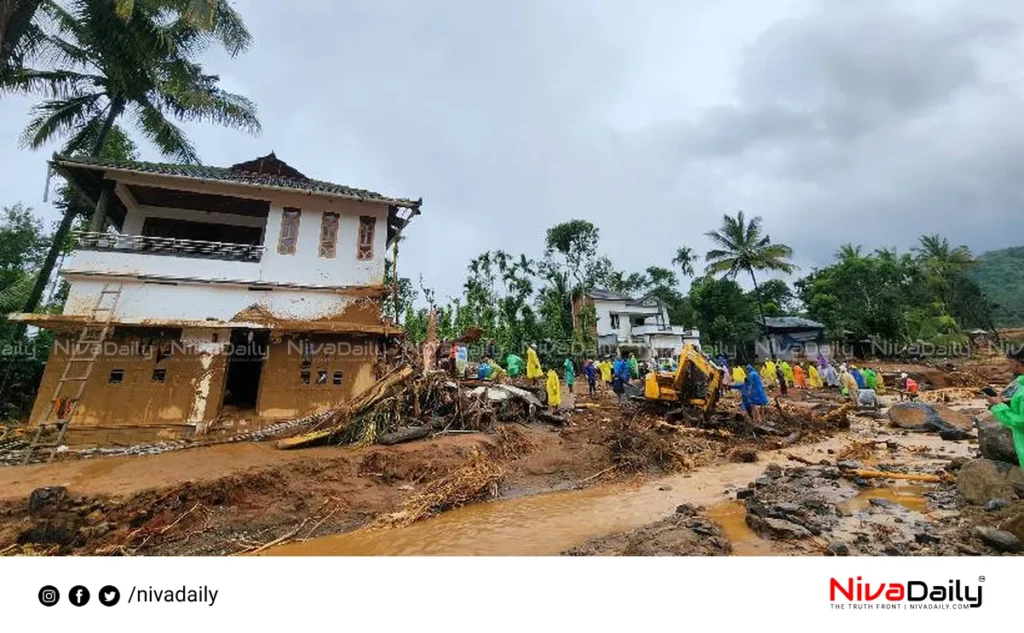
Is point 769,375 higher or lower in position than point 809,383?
higher

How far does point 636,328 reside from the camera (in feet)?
125

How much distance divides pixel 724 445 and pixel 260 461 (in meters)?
10.4

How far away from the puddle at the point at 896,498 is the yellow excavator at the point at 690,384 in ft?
15.5

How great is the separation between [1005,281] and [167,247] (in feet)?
368

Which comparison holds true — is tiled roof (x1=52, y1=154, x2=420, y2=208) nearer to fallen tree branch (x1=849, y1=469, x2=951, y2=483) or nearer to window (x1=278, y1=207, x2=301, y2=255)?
window (x1=278, y1=207, x2=301, y2=255)

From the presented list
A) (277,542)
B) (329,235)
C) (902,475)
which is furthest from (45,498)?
(902,475)

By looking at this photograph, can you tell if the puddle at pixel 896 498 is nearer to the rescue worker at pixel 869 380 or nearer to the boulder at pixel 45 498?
the boulder at pixel 45 498

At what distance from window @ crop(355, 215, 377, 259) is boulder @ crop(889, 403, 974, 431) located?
Result: 51.7 ft

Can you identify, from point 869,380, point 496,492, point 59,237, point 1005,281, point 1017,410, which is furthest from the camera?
point 1005,281

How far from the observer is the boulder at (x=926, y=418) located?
11586mm

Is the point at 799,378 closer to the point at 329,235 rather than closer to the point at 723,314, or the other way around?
the point at 723,314
